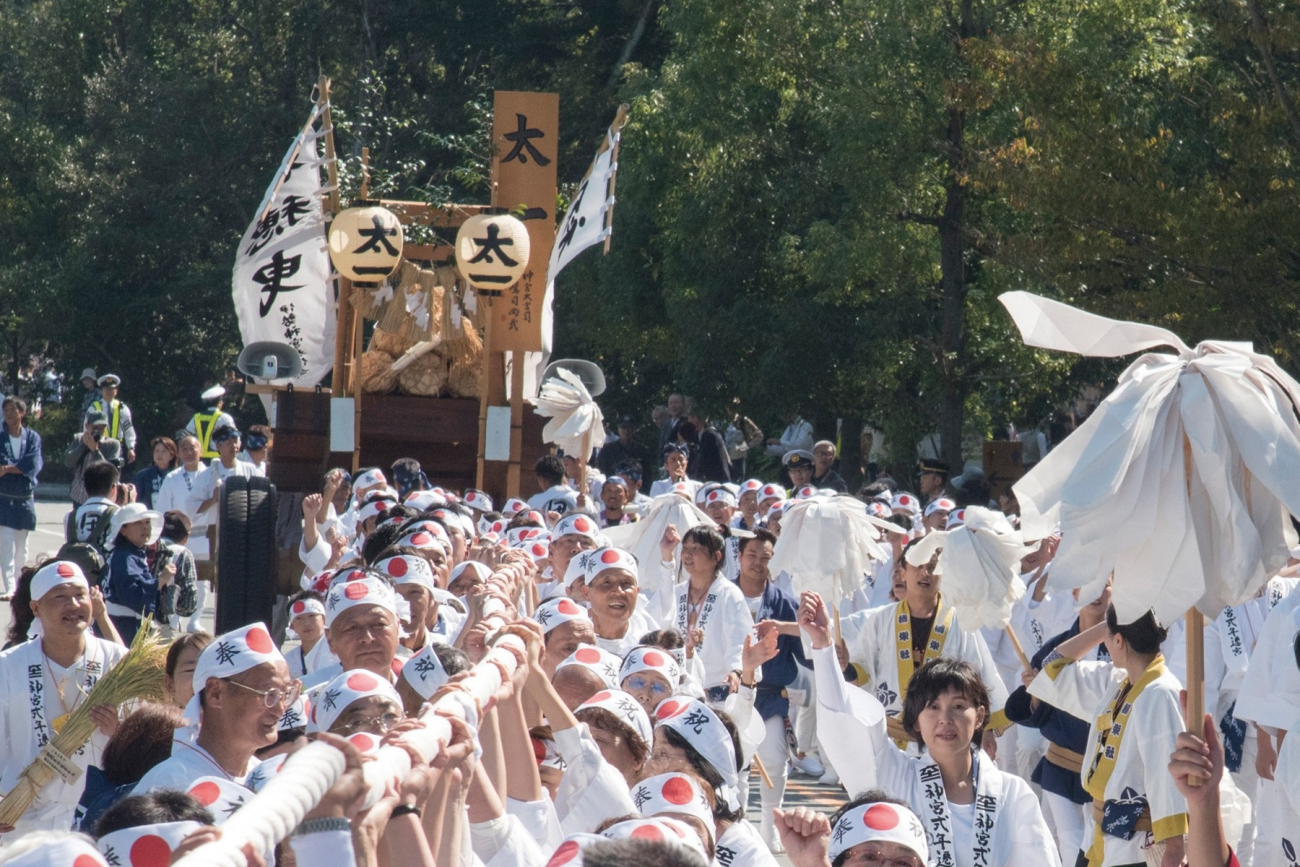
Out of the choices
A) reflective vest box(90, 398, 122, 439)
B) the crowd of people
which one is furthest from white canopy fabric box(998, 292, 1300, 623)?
reflective vest box(90, 398, 122, 439)

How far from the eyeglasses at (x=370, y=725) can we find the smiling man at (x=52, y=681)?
1.90 meters

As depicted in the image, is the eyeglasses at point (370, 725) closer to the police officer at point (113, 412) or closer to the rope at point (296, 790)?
the rope at point (296, 790)

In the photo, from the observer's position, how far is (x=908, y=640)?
741 centimetres

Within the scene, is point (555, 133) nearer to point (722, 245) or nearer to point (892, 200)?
point (892, 200)

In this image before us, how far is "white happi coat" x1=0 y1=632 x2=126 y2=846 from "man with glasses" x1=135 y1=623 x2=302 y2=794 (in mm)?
1605

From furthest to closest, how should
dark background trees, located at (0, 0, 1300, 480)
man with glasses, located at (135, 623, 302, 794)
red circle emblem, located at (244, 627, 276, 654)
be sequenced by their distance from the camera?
dark background trees, located at (0, 0, 1300, 480)
red circle emblem, located at (244, 627, 276, 654)
man with glasses, located at (135, 623, 302, 794)

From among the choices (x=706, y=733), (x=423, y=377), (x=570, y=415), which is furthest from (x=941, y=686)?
(x=423, y=377)

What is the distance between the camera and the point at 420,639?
6309mm

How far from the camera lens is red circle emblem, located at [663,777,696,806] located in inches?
155

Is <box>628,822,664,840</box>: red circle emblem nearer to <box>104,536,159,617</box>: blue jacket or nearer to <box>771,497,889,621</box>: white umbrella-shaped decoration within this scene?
<box>771,497,889,621</box>: white umbrella-shaped decoration

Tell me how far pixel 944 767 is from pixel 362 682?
179 cm

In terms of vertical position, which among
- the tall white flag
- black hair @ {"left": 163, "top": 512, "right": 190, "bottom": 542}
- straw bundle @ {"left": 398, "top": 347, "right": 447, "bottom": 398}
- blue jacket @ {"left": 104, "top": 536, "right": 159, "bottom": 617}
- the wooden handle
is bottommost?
blue jacket @ {"left": 104, "top": 536, "right": 159, "bottom": 617}

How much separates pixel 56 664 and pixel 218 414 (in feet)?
36.9

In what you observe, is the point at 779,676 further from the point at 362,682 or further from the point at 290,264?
the point at 290,264
